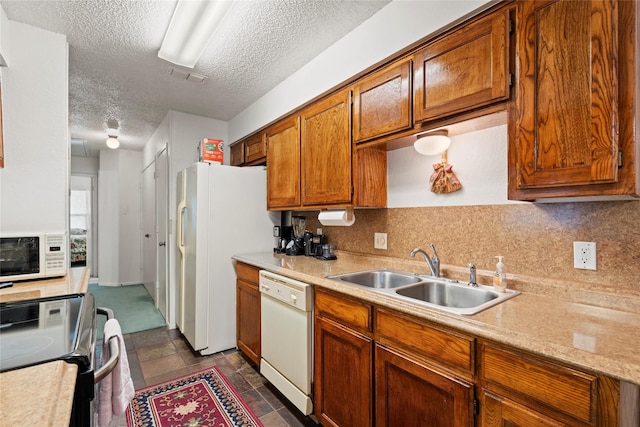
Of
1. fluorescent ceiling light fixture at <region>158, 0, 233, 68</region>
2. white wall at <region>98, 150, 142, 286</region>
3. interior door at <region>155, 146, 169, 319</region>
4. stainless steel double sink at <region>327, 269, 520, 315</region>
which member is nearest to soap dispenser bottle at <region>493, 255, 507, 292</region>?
stainless steel double sink at <region>327, 269, 520, 315</region>

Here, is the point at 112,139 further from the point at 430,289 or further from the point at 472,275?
the point at 472,275

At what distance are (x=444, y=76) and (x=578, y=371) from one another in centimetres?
126

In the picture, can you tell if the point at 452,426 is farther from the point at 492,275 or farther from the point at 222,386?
the point at 222,386

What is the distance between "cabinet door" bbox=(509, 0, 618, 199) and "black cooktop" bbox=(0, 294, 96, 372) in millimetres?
1563

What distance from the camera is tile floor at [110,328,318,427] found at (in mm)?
1911

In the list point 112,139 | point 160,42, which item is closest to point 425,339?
point 160,42

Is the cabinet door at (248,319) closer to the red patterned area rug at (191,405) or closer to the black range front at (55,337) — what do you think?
the red patterned area rug at (191,405)

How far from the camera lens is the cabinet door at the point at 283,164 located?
254 cm

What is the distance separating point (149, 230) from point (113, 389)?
14.6ft

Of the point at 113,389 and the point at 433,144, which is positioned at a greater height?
the point at 433,144

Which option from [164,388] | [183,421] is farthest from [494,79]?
[164,388]

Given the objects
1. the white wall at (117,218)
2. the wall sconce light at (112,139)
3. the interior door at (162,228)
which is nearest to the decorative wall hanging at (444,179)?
the interior door at (162,228)

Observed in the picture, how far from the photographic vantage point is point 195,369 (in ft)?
8.05

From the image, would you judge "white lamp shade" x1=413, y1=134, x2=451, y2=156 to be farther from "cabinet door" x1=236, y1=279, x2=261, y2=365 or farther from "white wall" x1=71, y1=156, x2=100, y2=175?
"white wall" x1=71, y1=156, x2=100, y2=175
